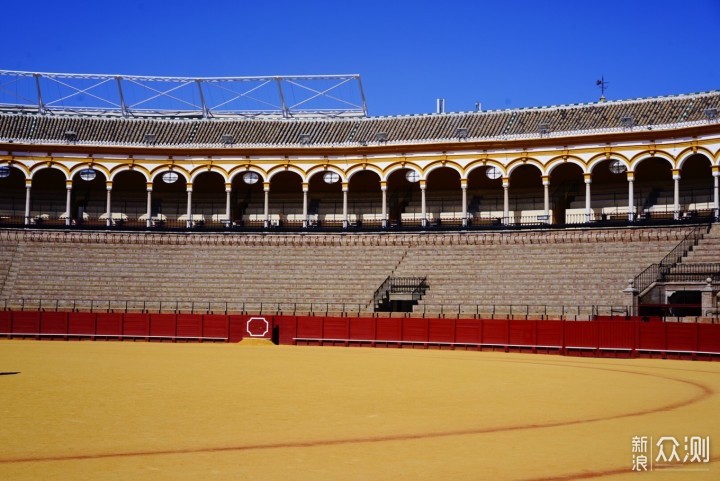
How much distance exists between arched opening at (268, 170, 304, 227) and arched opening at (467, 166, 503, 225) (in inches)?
343

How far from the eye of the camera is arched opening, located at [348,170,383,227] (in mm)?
44844

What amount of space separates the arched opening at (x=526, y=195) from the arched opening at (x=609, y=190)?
250cm

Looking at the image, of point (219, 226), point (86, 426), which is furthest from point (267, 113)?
point (86, 426)

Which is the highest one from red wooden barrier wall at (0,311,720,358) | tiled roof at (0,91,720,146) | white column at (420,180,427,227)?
tiled roof at (0,91,720,146)

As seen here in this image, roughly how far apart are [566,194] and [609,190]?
199cm

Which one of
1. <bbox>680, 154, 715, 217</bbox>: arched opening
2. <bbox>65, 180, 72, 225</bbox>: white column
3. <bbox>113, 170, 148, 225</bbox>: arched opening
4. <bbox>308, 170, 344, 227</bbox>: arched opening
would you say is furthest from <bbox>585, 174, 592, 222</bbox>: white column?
<bbox>65, 180, 72, 225</bbox>: white column

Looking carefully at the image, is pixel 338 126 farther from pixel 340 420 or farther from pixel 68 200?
pixel 340 420

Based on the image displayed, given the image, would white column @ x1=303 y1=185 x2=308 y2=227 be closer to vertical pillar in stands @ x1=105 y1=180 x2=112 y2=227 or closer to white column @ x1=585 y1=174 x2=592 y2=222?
vertical pillar in stands @ x1=105 y1=180 x2=112 y2=227

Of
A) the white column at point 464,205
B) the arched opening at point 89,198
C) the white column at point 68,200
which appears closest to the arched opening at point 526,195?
the white column at point 464,205

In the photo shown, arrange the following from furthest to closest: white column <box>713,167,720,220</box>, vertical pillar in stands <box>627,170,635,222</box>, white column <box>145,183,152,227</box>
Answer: white column <box>145,183,152,227</box> < vertical pillar in stands <box>627,170,635,222</box> < white column <box>713,167,720,220</box>

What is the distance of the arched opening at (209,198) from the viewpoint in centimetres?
4597

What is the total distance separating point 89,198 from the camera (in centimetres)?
4612

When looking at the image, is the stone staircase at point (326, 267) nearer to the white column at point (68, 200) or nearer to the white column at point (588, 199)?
the white column at point (68, 200)

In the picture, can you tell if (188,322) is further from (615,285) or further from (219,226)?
(615,285)
